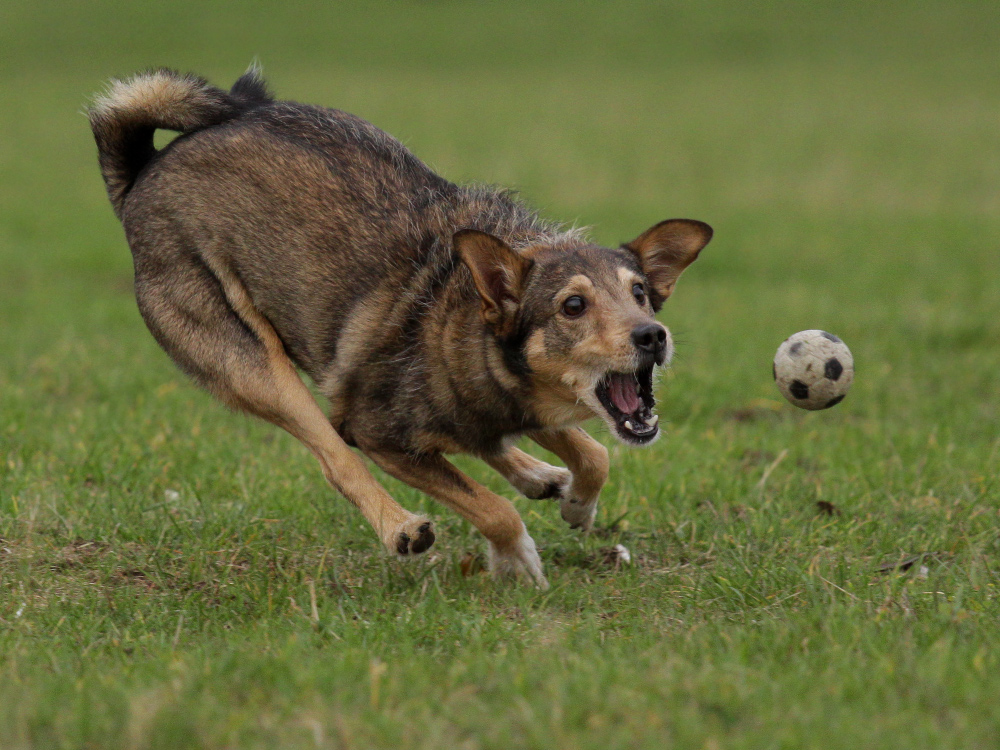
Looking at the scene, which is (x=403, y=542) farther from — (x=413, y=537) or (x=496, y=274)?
(x=496, y=274)

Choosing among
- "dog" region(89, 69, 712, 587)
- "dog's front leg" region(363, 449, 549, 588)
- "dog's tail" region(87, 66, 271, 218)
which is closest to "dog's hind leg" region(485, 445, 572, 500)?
"dog" region(89, 69, 712, 587)

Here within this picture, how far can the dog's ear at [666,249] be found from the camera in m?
5.19

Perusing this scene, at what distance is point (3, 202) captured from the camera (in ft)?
56.2

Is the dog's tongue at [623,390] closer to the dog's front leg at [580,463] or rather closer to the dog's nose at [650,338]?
the dog's nose at [650,338]

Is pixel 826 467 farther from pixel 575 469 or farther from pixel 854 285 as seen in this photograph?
pixel 854 285

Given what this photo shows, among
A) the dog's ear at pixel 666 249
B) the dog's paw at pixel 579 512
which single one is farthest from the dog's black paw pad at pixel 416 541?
the dog's ear at pixel 666 249

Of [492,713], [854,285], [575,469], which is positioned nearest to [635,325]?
[575,469]

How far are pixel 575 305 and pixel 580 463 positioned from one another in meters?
0.86

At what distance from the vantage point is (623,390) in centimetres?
488

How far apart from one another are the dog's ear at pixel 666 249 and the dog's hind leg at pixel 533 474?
2.96 ft

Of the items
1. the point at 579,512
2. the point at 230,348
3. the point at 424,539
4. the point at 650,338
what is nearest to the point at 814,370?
the point at 650,338

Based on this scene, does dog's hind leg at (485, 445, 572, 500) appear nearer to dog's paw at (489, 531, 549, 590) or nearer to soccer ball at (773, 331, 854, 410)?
dog's paw at (489, 531, 549, 590)

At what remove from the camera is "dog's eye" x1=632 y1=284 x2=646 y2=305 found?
4.98 m

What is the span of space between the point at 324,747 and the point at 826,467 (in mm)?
4029
